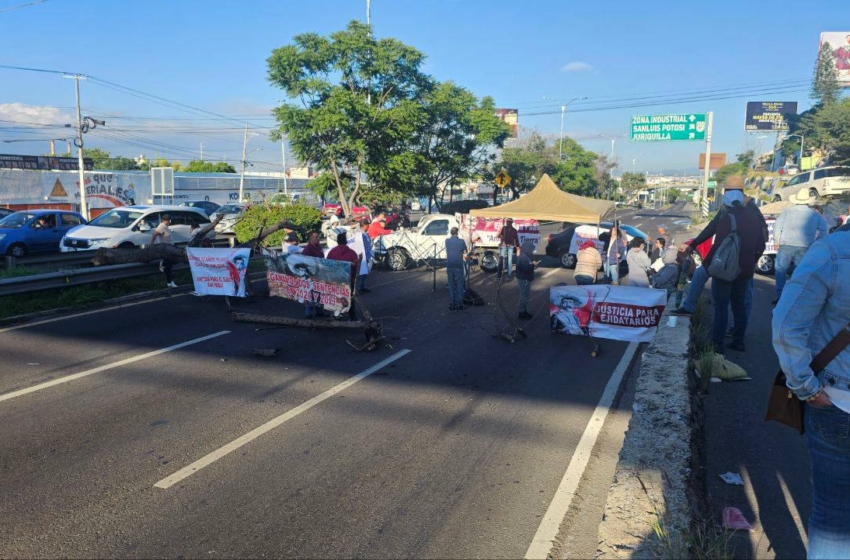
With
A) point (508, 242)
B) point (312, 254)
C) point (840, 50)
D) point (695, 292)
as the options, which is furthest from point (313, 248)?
point (840, 50)

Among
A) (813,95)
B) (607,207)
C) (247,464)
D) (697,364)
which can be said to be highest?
(813,95)

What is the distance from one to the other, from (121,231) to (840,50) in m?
81.9

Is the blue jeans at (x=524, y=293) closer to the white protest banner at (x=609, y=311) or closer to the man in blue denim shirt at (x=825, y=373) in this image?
the white protest banner at (x=609, y=311)

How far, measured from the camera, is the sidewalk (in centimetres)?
398

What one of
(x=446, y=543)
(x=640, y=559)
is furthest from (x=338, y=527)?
(x=640, y=559)

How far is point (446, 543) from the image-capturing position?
4.07 meters

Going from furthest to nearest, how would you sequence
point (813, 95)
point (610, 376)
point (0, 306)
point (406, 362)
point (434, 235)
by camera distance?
point (813, 95)
point (434, 235)
point (0, 306)
point (406, 362)
point (610, 376)

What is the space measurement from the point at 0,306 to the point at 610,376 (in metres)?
A: 10.4

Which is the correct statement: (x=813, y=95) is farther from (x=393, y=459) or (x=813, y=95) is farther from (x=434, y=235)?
(x=393, y=459)

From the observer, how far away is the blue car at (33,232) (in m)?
19.1

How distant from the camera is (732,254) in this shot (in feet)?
24.9

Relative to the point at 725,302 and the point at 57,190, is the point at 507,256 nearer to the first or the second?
the point at 725,302

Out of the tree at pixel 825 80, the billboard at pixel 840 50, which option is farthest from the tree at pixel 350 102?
the billboard at pixel 840 50

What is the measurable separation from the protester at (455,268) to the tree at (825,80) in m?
53.1
